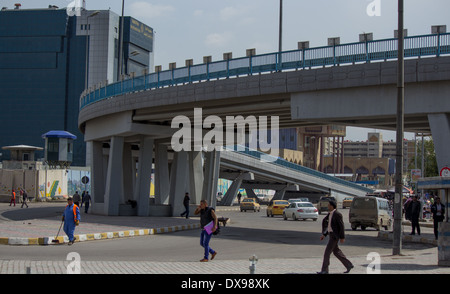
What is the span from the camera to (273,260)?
1568 cm

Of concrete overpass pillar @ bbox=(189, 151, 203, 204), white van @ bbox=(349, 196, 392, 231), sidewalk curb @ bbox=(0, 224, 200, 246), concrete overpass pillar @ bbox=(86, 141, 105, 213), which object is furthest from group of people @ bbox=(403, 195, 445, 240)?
concrete overpass pillar @ bbox=(86, 141, 105, 213)

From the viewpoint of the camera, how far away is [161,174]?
48.3 m

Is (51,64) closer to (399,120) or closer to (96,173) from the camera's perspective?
(96,173)

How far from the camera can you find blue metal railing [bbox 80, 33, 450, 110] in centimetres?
2328

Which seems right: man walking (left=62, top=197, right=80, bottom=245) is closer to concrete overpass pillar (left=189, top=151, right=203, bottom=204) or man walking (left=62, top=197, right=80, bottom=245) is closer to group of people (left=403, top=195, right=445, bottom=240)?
group of people (left=403, top=195, right=445, bottom=240)

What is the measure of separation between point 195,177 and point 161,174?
3040mm

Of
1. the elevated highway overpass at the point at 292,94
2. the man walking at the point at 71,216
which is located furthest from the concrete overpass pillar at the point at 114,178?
A: the man walking at the point at 71,216

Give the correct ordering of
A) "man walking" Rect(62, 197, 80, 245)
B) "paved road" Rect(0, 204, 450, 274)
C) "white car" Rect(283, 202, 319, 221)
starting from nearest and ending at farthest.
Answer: "paved road" Rect(0, 204, 450, 274)
"man walking" Rect(62, 197, 80, 245)
"white car" Rect(283, 202, 319, 221)

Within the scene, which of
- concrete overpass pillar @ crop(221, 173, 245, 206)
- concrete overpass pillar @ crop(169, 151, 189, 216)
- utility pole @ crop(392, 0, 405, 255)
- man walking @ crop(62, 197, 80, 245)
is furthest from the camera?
concrete overpass pillar @ crop(221, 173, 245, 206)

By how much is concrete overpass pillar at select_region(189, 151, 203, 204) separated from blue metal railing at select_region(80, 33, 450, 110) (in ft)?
37.8

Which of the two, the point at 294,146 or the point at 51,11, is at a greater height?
the point at 51,11
